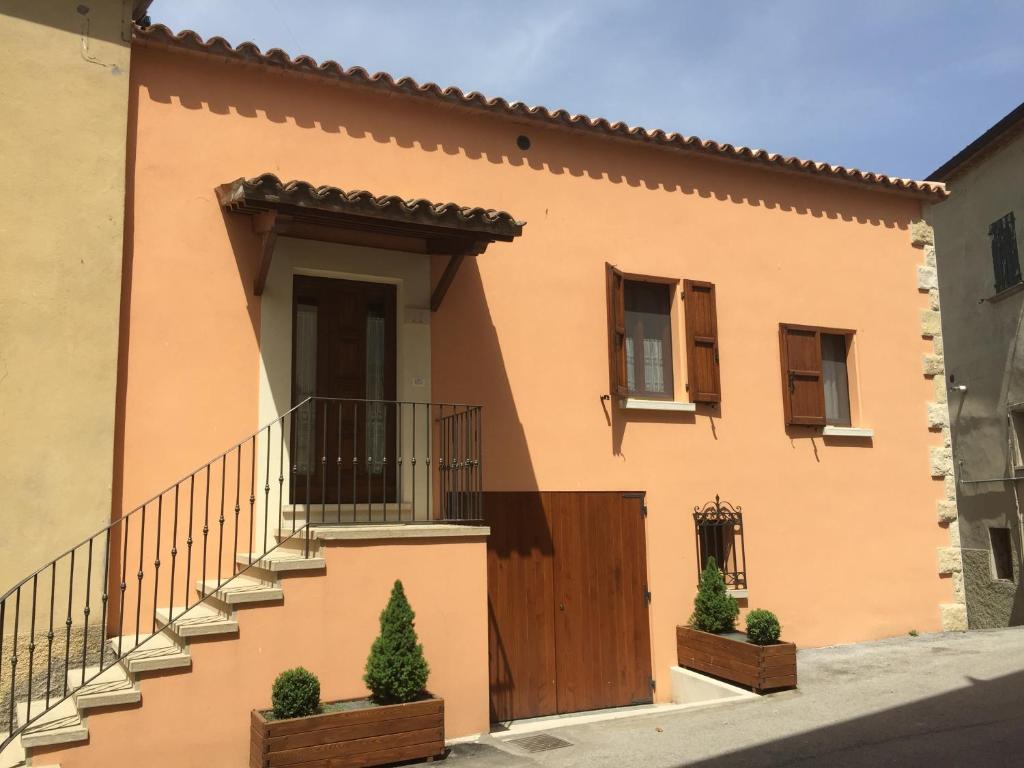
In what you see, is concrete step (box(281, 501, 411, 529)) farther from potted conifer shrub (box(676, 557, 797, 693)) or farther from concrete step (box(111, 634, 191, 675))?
potted conifer shrub (box(676, 557, 797, 693))

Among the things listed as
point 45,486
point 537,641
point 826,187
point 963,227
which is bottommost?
point 537,641

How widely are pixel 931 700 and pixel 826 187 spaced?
5921mm

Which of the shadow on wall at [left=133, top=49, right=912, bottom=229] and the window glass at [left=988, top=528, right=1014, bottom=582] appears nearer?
the shadow on wall at [left=133, top=49, right=912, bottom=229]

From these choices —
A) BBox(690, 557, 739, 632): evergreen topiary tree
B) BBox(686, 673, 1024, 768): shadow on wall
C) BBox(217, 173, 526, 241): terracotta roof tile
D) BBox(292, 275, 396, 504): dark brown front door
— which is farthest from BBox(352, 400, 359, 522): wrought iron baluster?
BBox(690, 557, 739, 632): evergreen topiary tree

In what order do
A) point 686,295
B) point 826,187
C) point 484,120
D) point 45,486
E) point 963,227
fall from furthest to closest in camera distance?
point 963,227 < point 826,187 < point 686,295 < point 484,120 < point 45,486

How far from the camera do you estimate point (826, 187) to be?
33.7ft

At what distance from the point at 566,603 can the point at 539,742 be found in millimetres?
1791

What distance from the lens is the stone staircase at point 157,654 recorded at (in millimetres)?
5164

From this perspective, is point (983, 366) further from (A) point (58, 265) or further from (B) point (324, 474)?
(A) point (58, 265)

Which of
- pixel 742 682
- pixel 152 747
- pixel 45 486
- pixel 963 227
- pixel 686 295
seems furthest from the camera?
pixel 963 227

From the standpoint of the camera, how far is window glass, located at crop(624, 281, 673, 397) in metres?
9.00

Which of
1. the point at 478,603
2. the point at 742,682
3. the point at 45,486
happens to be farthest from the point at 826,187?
the point at 45,486

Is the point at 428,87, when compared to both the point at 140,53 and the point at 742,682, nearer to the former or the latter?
the point at 140,53

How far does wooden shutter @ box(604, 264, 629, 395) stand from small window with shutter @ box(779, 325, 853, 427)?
6.75 feet
